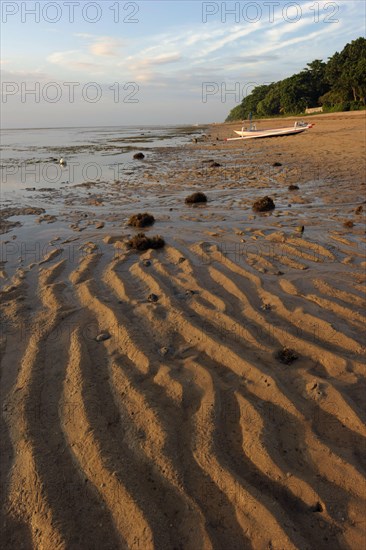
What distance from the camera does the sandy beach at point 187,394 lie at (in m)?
2.56

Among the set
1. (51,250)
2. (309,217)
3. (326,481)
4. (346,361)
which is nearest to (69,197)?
(51,250)

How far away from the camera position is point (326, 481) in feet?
9.02

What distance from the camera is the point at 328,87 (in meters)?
74.0

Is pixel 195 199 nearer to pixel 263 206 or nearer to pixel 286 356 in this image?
pixel 263 206

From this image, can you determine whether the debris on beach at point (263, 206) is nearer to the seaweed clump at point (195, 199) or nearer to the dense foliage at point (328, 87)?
the seaweed clump at point (195, 199)

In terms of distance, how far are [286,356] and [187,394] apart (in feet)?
3.92

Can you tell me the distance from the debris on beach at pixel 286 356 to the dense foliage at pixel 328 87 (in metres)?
57.0

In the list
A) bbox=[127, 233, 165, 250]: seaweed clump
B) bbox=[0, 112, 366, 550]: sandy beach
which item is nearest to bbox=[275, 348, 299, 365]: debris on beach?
bbox=[0, 112, 366, 550]: sandy beach

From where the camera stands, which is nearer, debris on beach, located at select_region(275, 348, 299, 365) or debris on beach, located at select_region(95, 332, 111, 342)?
debris on beach, located at select_region(275, 348, 299, 365)

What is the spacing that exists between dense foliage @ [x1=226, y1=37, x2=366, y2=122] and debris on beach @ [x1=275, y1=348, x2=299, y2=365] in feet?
187

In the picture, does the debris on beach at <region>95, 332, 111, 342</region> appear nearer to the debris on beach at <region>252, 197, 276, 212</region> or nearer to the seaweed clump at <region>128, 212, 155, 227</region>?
the seaweed clump at <region>128, 212, 155, 227</region>

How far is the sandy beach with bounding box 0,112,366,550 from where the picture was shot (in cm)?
256

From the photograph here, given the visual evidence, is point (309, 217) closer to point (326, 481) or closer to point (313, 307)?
point (313, 307)

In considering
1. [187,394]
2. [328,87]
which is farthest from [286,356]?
[328,87]
